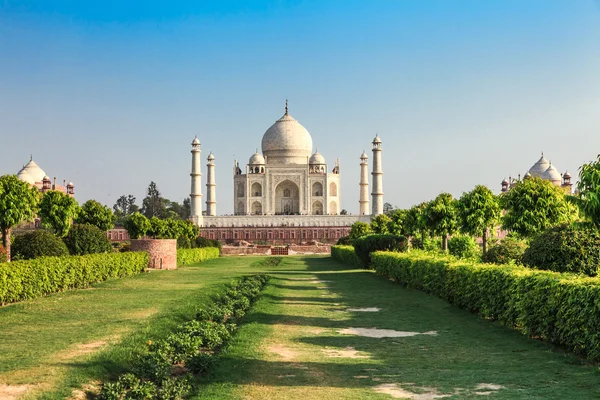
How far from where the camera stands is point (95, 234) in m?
19.7

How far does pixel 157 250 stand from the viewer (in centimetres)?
2312

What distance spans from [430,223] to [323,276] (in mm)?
4325

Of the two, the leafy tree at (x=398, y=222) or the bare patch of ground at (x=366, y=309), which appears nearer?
the bare patch of ground at (x=366, y=309)

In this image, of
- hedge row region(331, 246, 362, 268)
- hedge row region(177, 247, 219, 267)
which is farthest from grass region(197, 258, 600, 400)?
hedge row region(177, 247, 219, 267)

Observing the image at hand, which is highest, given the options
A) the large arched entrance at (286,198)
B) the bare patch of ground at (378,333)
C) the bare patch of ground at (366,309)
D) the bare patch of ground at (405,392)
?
the large arched entrance at (286,198)

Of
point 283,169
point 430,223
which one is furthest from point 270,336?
point 283,169

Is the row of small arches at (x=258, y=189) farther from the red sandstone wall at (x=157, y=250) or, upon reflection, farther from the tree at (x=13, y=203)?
the tree at (x=13, y=203)

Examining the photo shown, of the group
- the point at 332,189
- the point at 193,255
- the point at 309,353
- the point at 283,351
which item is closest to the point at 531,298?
Result: the point at 309,353

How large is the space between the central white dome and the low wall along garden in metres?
46.3

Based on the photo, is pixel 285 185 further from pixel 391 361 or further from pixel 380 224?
pixel 391 361

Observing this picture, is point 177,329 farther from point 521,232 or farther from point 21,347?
point 521,232

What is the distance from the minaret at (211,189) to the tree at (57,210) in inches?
1163

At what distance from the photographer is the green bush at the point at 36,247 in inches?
627

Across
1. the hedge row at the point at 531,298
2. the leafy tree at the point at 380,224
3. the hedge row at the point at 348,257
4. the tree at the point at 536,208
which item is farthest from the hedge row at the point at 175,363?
the leafy tree at the point at 380,224
